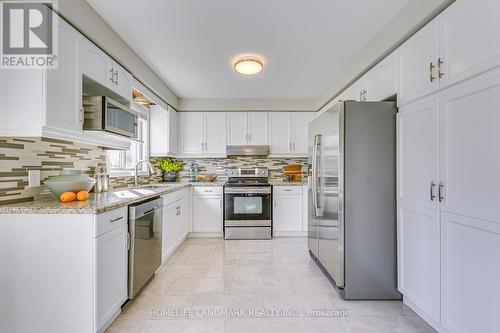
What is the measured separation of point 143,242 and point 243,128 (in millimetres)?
2800

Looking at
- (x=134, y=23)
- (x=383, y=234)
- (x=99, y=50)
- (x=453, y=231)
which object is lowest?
(x=383, y=234)

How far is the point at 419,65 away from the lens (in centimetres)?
183

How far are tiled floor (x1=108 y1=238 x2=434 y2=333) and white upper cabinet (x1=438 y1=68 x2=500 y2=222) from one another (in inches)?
40.9

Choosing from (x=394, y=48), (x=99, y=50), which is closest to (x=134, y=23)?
(x=99, y=50)

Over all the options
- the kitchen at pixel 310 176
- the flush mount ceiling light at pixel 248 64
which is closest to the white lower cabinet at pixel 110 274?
the kitchen at pixel 310 176

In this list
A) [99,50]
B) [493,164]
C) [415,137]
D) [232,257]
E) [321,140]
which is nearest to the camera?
[493,164]

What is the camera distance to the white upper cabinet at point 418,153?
5.54ft

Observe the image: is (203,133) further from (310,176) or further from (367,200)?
(367,200)

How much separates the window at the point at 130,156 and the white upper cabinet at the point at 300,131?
258 centimetres

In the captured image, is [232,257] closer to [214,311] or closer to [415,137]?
[214,311]

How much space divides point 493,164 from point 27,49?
286cm

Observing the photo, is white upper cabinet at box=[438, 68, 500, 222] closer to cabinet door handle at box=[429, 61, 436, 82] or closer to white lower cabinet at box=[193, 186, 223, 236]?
cabinet door handle at box=[429, 61, 436, 82]

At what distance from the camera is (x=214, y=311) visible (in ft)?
6.51

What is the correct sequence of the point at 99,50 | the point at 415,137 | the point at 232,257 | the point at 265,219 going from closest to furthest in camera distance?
the point at 415,137
the point at 99,50
the point at 232,257
the point at 265,219
